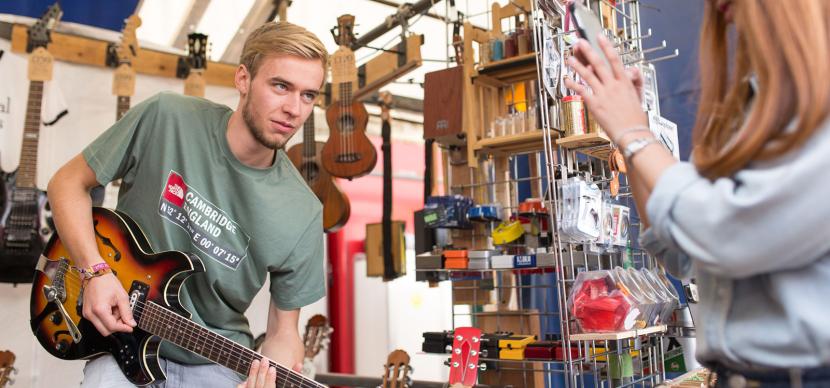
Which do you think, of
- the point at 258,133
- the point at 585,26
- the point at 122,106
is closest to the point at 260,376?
the point at 258,133

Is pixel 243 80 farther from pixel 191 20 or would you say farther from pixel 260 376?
pixel 191 20

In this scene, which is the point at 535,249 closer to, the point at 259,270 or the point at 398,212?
the point at 259,270

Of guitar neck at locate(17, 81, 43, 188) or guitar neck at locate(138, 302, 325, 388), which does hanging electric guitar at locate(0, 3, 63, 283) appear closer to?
guitar neck at locate(17, 81, 43, 188)

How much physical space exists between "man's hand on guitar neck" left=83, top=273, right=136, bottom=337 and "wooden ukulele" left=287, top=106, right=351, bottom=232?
2497 mm

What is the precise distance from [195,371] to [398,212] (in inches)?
232

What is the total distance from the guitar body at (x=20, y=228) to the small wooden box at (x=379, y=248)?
1919 millimetres

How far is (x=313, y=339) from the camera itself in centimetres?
466

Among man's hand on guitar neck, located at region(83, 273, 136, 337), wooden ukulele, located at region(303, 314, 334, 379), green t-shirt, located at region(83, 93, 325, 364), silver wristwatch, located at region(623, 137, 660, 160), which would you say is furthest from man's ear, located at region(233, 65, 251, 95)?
wooden ukulele, located at region(303, 314, 334, 379)

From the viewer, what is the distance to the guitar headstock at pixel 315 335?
4598 millimetres

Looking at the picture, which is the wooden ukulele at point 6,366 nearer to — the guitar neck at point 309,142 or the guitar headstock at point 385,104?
the guitar neck at point 309,142

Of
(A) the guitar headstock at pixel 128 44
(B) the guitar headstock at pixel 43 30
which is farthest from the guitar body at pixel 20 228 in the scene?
(A) the guitar headstock at pixel 128 44

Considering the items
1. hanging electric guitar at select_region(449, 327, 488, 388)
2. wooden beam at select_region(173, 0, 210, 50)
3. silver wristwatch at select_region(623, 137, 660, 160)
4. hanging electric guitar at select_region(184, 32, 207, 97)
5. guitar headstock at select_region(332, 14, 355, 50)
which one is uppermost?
wooden beam at select_region(173, 0, 210, 50)

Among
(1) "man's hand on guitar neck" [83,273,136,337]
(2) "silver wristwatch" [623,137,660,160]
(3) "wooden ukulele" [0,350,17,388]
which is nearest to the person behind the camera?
(2) "silver wristwatch" [623,137,660,160]

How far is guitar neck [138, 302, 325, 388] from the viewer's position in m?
2.04
